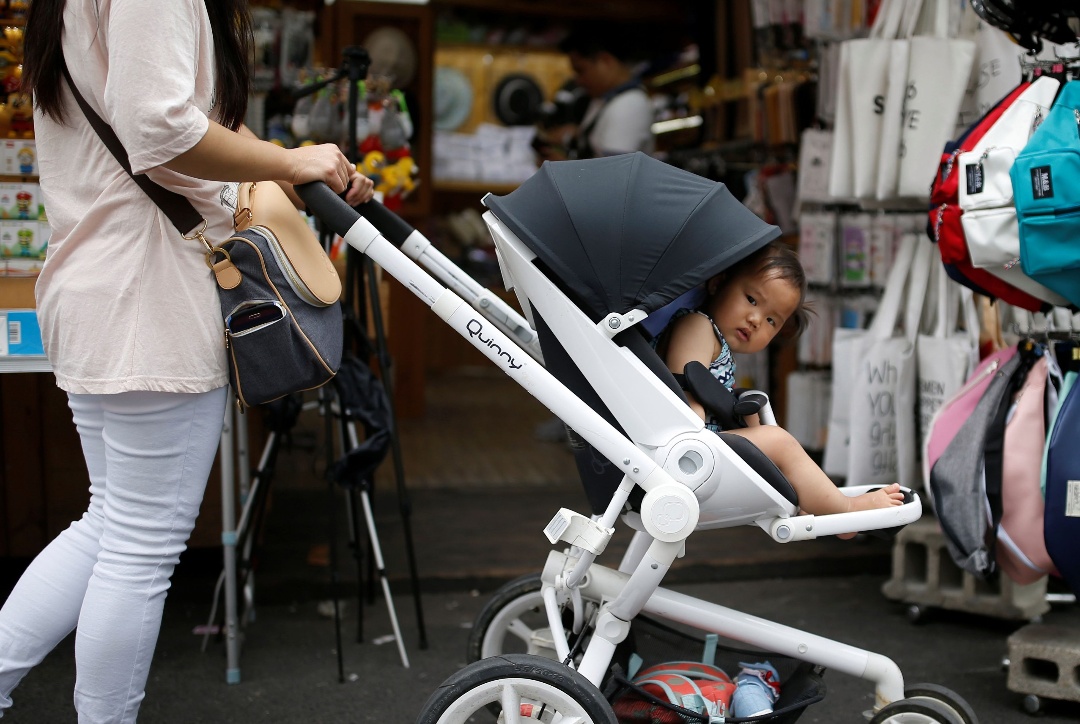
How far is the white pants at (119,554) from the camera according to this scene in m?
2.12

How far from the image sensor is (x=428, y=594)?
155 inches

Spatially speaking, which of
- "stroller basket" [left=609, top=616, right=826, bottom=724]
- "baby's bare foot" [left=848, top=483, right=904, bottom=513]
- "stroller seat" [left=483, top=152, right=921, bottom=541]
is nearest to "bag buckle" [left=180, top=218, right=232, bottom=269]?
"stroller seat" [left=483, top=152, right=921, bottom=541]

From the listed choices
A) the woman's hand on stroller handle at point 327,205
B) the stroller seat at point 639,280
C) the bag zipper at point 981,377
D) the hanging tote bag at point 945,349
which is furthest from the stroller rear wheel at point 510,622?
the hanging tote bag at point 945,349

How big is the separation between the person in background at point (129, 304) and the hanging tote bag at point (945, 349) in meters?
2.32

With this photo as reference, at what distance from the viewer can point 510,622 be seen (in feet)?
9.02

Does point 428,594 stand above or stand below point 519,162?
below

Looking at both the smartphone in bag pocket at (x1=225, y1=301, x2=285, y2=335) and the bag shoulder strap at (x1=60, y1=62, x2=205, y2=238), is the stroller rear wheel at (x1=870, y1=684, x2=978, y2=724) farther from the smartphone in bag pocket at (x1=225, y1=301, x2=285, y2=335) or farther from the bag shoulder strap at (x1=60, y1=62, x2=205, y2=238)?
the bag shoulder strap at (x1=60, y1=62, x2=205, y2=238)

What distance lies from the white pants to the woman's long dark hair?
0.57 meters

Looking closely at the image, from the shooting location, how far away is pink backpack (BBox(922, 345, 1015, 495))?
3232 millimetres

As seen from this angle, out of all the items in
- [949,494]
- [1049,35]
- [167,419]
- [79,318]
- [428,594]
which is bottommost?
[428,594]

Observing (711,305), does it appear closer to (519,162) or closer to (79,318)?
(79,318)

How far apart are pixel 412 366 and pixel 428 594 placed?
2850 mm

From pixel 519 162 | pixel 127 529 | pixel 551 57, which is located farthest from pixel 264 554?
pixel 551 57

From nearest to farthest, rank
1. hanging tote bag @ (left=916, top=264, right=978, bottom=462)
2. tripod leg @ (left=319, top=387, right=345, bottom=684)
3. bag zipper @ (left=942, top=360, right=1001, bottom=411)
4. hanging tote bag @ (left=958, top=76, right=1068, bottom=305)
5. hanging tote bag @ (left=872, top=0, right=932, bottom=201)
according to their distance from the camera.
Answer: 1. hanging tote bag @ (left=958, top=76, right=1068, bottom=305)
2. tripod leg @ (left=319, top=387, right=345, bottom=684)
3. bag zipper @ (left=942, top=360, right=1001, bottom=411)
4. hanging tote bag @ (left=916, top=264, right=978, bottom=462)
5. hanging tote bag @ (left=872, top=0, right=932, bottom=201)
